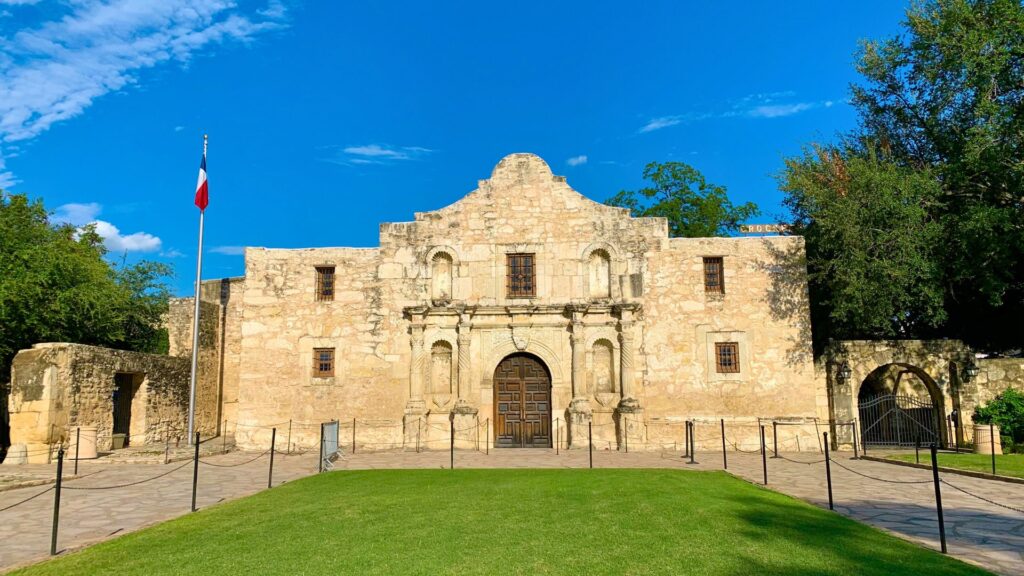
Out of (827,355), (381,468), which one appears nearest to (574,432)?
(381,468)

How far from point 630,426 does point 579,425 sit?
4.83 feet

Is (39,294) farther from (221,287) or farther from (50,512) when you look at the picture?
(50,512)

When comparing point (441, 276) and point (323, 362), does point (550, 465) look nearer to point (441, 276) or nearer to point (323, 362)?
point (441, 276)

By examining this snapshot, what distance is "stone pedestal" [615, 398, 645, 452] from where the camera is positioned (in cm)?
1950

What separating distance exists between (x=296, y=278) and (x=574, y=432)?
10036 mm

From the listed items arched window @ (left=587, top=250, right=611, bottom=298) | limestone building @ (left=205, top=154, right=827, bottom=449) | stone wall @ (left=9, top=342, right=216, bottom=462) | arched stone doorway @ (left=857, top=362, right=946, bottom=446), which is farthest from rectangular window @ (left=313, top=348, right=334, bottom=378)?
arched stone doorway @ (left=857, top=362, right=946, bottom=446)

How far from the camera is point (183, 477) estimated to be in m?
14.8

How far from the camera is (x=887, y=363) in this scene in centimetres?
2042

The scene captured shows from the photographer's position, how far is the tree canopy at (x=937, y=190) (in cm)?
1864

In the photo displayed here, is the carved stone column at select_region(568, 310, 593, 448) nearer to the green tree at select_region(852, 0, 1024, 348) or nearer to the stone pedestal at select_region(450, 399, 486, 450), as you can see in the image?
the stone pedestal at select_region(450, 399, 486, 450)

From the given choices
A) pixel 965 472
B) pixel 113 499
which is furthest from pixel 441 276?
pixel 965 472

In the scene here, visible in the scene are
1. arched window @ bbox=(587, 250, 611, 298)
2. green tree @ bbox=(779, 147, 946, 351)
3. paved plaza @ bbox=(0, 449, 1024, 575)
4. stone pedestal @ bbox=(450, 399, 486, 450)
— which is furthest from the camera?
arched window @ bbox=(587, 250, 611, 298)

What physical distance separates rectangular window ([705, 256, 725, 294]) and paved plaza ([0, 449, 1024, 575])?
5.09 meters

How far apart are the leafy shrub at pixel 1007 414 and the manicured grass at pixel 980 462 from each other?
160 cm
